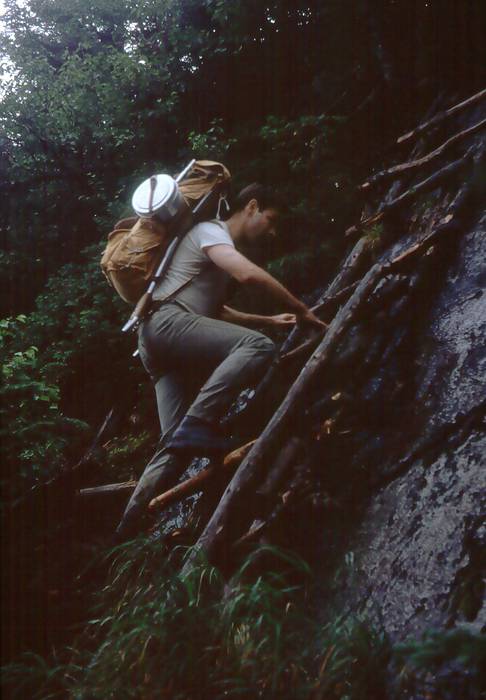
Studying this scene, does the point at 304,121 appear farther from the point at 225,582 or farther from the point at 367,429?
the point at 225,582

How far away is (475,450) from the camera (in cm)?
326

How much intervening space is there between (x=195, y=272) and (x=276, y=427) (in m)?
1.09

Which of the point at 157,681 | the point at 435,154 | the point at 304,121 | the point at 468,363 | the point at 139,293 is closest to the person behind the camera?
the point at 157,681

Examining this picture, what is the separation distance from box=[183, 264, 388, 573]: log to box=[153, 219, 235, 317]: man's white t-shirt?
2.55 feet

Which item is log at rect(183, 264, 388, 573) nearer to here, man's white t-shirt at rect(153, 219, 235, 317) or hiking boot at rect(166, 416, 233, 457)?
hiking boot at rect(166, 416, 233, 457)

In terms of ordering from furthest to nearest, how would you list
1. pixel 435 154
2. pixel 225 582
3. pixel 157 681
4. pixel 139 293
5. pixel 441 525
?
pixel 435 154 → pixel 139 293 → pixel 225 582 → pixel 441 525 → pixel 157 681

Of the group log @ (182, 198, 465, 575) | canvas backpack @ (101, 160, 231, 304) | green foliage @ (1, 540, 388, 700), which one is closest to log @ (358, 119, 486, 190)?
log @ (182, 198, 465, 575)

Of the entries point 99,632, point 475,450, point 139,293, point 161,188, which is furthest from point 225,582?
point 161,188

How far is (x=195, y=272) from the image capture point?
3873 mm

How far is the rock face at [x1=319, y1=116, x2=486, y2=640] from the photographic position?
289 centimetres

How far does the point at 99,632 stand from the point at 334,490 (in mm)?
1562

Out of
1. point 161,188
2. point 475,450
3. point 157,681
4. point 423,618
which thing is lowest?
point 423,618

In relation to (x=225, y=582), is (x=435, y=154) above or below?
above

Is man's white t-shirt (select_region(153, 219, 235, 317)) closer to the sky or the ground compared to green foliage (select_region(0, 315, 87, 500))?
closer to the sky
